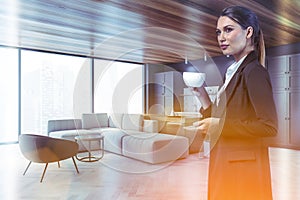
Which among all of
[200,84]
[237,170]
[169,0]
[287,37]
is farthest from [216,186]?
[287,37]

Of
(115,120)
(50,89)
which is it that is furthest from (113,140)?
(50,89)

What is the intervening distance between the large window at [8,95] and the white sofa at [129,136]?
1258 mm

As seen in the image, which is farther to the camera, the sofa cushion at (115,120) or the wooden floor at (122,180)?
the sofa cushion at (115,120)

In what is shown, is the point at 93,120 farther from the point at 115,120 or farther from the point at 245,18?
the point at 245,18

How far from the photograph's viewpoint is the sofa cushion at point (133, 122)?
5.28 meters

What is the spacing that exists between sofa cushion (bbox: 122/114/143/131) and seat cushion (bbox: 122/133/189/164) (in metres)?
0.80

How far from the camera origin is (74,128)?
542 centimetres

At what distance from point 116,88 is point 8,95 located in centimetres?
266

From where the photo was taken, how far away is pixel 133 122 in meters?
5.34

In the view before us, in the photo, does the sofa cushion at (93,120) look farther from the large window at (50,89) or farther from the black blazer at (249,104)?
the black blazer at (249,104)

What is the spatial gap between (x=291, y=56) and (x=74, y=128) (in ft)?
15.9

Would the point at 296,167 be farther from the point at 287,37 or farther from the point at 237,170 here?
the point at 237,170

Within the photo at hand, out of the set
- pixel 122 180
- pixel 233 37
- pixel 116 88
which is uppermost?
pixel 116 88

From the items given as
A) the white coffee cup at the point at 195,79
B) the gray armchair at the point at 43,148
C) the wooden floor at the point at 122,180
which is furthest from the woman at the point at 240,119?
the gray armchair at the point at 43,148
